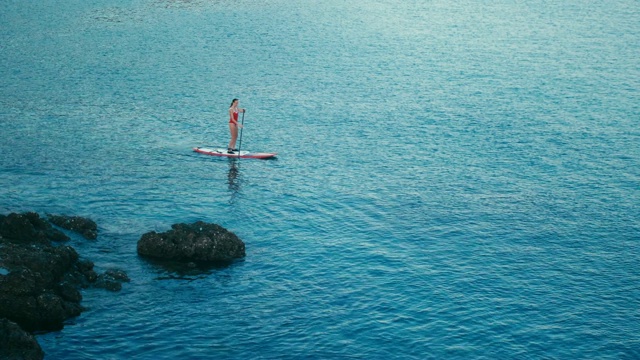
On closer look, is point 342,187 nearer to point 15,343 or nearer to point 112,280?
point 112,280

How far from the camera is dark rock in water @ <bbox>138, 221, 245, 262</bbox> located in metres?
42.6

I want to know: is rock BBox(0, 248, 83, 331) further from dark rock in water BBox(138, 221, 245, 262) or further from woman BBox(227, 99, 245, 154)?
woman BBox(227, 99, 245, 154)

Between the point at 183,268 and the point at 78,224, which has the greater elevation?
the point at 78,224

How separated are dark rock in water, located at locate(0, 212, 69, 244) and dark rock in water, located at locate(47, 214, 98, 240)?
1637 millimetres

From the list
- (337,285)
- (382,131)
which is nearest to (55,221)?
(337,285)

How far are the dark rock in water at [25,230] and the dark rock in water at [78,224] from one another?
1.64m

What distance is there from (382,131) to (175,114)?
19.8m

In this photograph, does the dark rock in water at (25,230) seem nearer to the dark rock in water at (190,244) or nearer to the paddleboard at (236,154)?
the dark rock in water at (190,244)

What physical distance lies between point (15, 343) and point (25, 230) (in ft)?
37.3

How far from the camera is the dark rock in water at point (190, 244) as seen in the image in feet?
140

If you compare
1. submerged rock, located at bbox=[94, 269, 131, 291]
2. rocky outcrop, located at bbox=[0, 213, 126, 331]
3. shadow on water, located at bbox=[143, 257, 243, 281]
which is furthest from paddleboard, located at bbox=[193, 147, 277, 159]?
submerged rock, located at bbox=[94, 269, 131, 291]

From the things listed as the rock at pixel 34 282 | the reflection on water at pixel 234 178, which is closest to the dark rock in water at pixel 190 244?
the rock at pixel 34 282

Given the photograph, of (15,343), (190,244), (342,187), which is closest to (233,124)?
(342,187)

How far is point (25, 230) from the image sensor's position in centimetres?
4156
